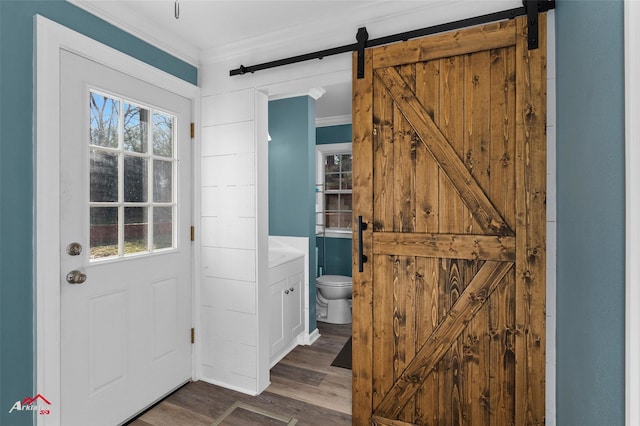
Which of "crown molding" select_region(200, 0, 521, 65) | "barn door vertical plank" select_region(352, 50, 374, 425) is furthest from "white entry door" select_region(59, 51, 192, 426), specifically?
"barn door vertical plank" select_region(352, 50, 374, 425)

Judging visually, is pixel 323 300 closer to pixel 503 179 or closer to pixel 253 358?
pixel 253 358

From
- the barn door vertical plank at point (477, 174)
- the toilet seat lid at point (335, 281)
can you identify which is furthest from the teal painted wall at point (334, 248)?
the barn door vertical plank at point (477, 174)

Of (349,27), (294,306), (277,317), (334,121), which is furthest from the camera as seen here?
(334,121)

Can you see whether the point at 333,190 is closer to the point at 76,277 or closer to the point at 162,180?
the point at 162,180

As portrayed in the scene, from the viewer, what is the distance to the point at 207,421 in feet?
6.41

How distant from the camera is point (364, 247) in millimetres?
1854

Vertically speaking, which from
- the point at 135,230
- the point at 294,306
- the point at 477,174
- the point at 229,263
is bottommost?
the point at 294,306

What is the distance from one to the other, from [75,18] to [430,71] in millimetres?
1841

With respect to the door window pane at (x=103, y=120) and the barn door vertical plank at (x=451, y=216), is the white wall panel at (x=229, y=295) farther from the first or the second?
the barn door vertical plank at (x=451, y=216)

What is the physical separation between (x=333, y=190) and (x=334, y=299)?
164 cm

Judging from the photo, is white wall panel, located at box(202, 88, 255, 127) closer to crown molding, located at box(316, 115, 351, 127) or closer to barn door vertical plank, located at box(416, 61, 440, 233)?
barn door vertical plank, located at box(416, 61, 440, 233)

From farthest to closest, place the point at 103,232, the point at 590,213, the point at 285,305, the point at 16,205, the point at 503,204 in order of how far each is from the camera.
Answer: the point at 285,305 → the point at 103,232 → the point at 503,204 → the point at 16,205 → the point at 590,213
